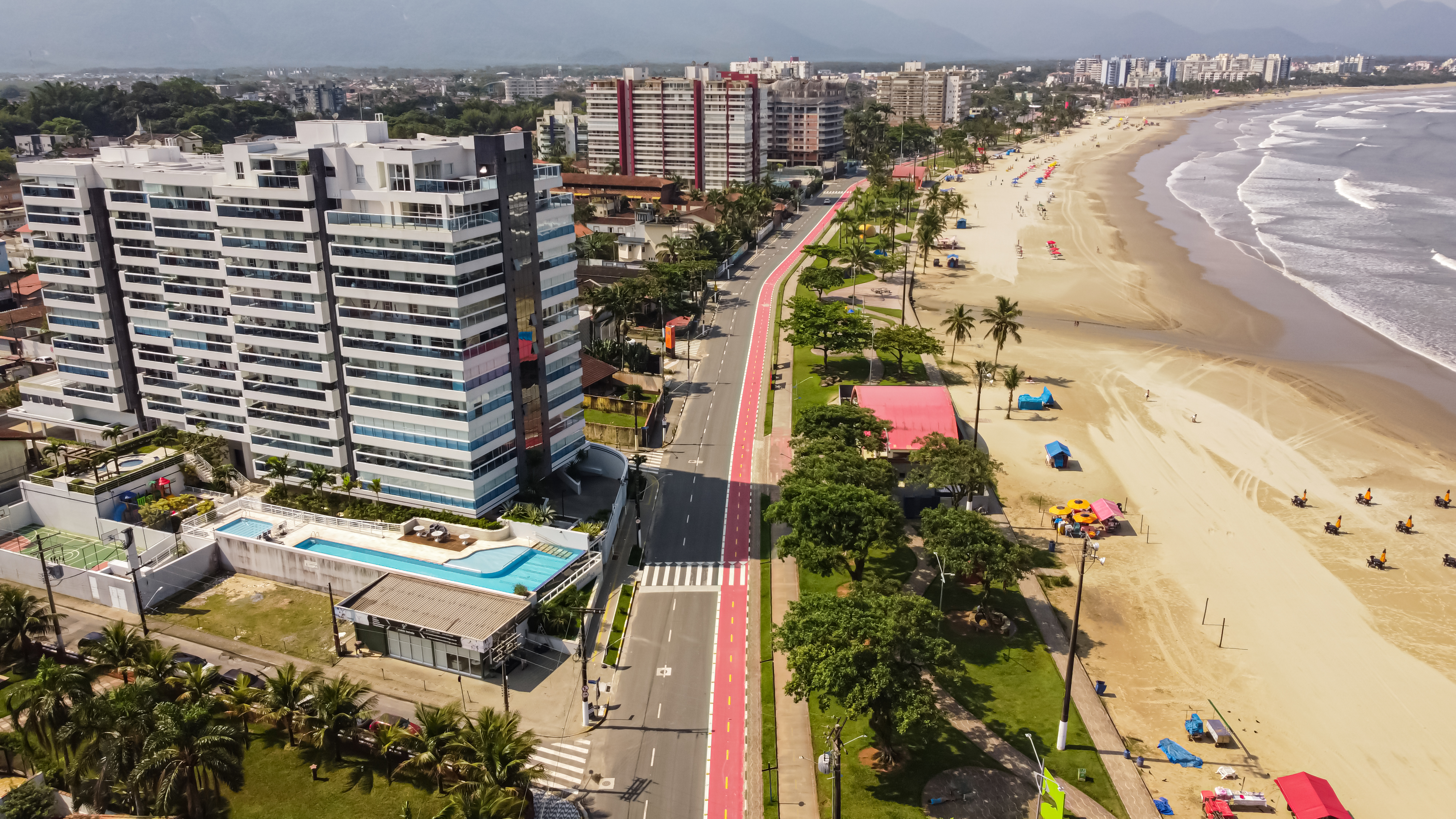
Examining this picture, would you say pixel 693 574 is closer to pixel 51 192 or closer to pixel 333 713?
pixel 333 713

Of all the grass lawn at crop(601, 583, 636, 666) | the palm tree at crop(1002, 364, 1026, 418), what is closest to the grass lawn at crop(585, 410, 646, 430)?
the grass lawn at crop(601, 583, 636, 666)

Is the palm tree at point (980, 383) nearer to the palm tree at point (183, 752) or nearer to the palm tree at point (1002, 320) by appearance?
the palm tree at point (1002, 320)

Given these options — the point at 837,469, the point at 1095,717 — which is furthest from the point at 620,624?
the point at 1095,717

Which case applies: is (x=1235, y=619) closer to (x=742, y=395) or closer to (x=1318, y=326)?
(x=742, y=395)

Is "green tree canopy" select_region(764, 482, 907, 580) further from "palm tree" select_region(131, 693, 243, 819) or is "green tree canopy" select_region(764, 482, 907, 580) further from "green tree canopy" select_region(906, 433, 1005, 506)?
"palm tree" select_region(131, 693, 243, 819)

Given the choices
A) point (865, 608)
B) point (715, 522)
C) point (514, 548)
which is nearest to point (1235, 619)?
point (865, 608)

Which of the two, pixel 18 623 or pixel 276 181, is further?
pixel 276 181
